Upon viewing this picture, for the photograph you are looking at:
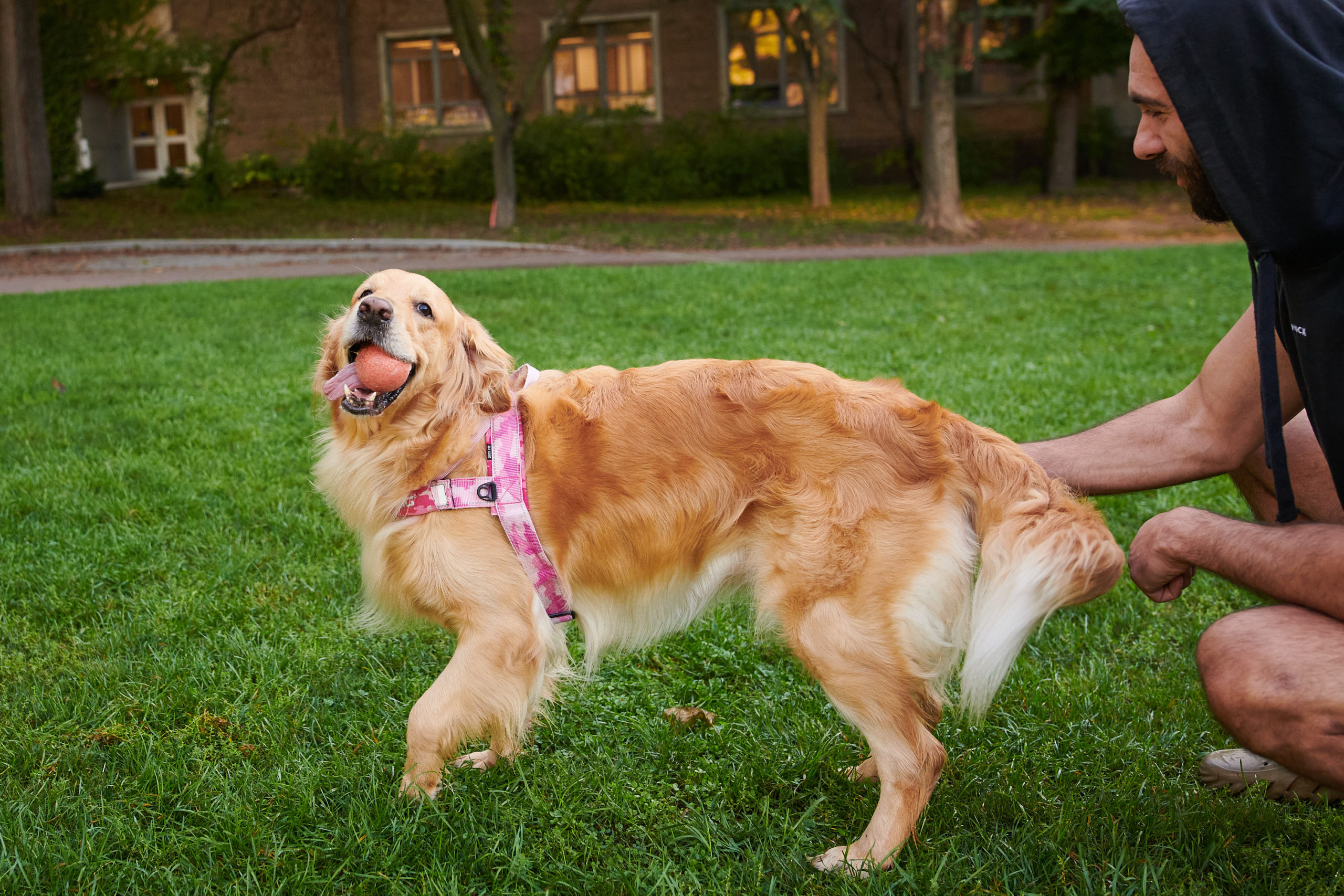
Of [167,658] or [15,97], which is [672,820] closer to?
[167,658]

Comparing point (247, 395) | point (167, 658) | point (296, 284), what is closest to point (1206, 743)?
point (167, 658)

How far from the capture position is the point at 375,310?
2.68 metres

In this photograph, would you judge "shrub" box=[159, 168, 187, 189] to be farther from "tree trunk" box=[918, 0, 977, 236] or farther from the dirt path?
"tree trunk" box=[918, 0, 977, 236]

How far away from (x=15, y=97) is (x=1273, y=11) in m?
20.9

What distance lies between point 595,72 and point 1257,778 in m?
29.9

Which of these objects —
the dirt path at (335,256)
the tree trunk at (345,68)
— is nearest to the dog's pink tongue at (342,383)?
the dirt path at (335,256)

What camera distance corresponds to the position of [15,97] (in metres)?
18.0

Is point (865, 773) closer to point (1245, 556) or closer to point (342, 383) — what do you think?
point (1245, 556)

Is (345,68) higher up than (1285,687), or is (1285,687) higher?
(345,68)

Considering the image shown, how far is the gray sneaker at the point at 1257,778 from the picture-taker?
8.73 ft

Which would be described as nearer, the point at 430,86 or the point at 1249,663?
the point at 1249,663

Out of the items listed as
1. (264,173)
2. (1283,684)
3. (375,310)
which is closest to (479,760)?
(375,310)

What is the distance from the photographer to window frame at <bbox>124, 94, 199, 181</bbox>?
3272 centimetres

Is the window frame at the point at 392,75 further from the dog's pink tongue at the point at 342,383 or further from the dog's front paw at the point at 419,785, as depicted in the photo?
the dog's front paw at the point at 419,785
